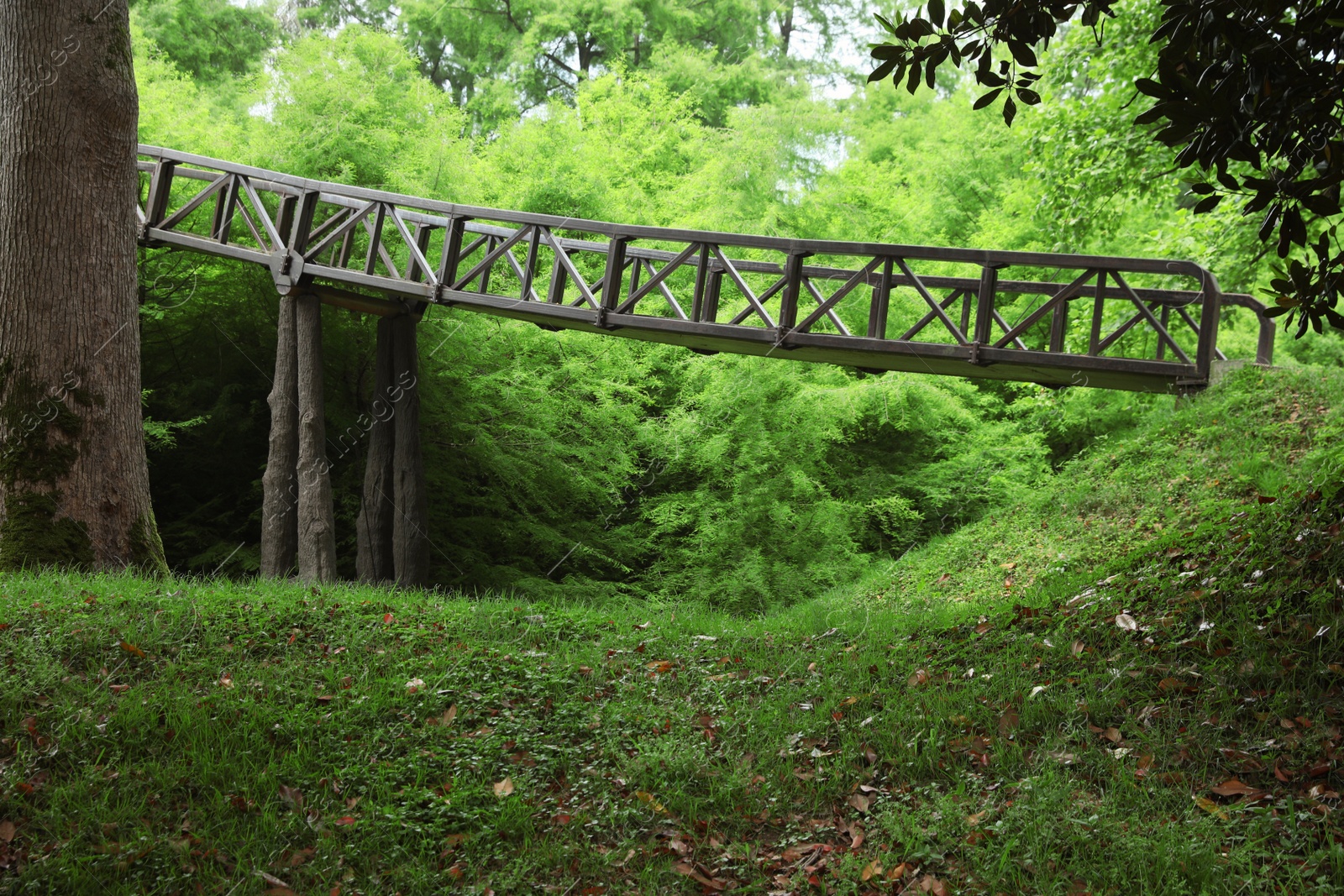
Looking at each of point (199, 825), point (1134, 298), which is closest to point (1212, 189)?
point (199, 825)

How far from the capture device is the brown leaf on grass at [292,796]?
3.71 metres

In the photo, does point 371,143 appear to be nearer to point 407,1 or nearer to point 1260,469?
point 1260,469

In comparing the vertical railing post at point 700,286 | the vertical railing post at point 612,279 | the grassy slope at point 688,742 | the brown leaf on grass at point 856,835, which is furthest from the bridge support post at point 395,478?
the brown leaf on grass at point 856,835

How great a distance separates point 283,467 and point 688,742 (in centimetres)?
603

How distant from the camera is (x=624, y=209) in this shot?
45.9 ft

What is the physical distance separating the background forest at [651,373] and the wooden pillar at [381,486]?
1.73 metres

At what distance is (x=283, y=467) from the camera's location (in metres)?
8.95

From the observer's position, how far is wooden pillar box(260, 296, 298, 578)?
891 cm

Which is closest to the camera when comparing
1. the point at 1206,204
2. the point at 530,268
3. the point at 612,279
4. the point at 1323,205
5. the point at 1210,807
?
the point at 1323,205

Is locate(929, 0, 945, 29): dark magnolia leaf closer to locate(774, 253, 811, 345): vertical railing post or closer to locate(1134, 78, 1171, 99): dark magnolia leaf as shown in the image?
locate(1134, 78, 1171, 99): dark magnolia leaf

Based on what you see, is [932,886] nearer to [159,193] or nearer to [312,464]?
[312,464]

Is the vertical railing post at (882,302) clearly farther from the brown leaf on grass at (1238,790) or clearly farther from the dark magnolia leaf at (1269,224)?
the brown leaf on grass at (1238,790)

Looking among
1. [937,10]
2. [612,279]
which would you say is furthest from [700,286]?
[937,10]

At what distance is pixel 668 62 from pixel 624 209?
6.78 m
